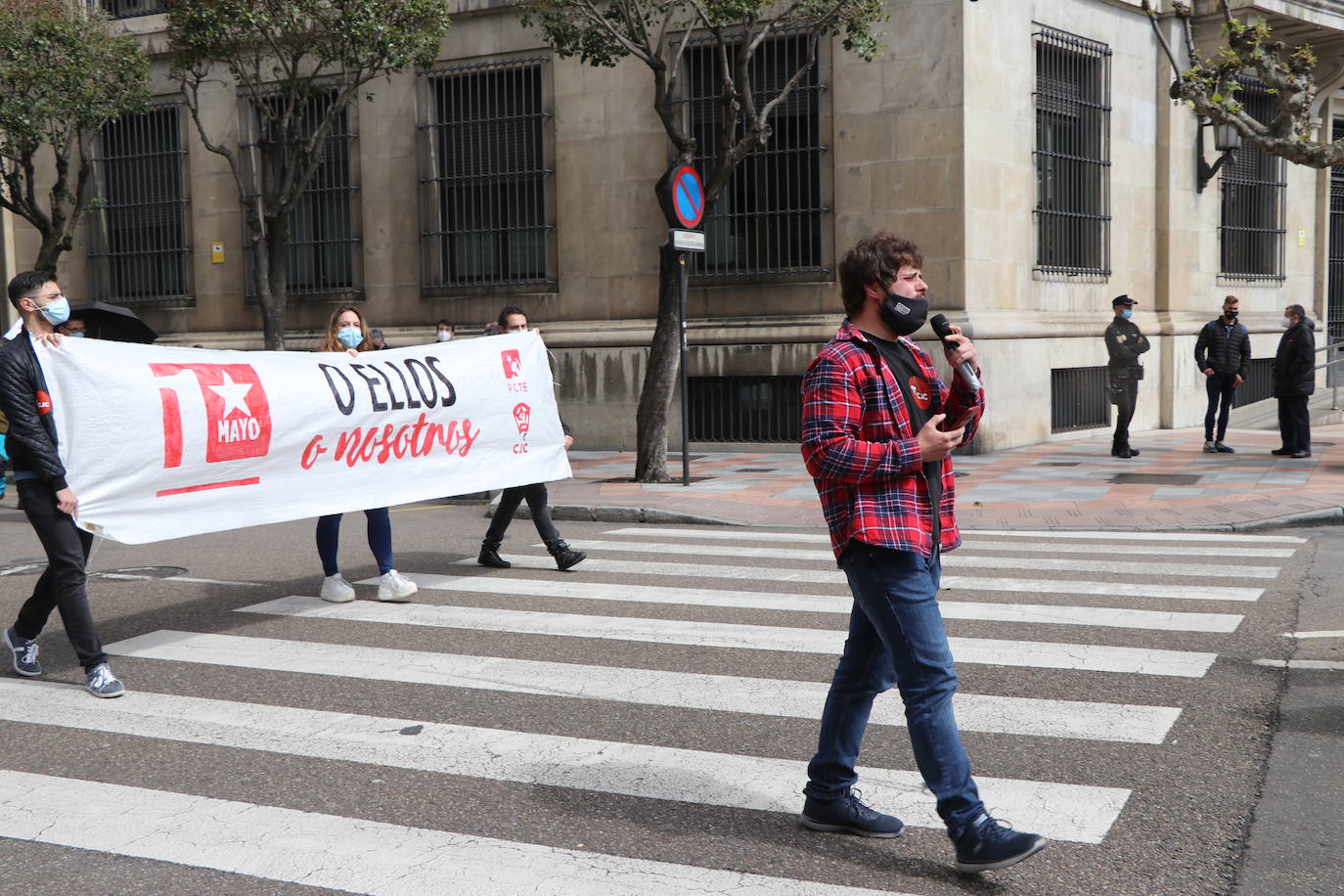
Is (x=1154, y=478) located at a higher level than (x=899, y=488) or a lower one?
lower

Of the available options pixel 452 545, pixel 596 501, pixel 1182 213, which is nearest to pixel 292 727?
pixel 452 545

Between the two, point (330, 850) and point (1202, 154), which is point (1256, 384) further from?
point (330, 850)

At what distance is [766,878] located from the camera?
3.95 m

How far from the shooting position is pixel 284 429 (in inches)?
Result: 318

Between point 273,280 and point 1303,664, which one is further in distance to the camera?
point 273,280

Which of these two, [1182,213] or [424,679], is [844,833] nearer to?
[424,679]

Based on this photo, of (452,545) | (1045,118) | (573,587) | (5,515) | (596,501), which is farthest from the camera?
(1045,118)

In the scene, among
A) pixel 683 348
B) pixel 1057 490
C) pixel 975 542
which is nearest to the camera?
pixel 975 542

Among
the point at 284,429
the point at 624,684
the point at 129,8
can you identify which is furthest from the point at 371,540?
the point at 129,8

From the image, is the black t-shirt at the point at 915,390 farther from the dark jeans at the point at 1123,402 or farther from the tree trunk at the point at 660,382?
the dark jeans at the point at 1123,402

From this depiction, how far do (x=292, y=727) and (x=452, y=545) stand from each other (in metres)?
5.32

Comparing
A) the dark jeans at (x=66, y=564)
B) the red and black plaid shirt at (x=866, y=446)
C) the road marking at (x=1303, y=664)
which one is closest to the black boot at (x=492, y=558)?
the dark jeans at (x=66, y=564)

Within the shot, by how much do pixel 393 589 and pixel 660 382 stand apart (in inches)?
286

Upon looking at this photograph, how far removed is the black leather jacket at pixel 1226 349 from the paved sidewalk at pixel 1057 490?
1.10 metres
